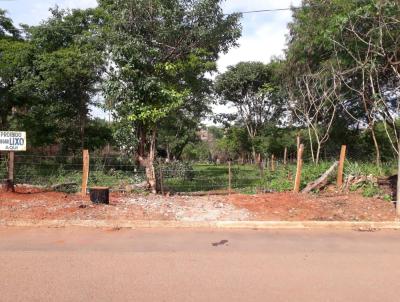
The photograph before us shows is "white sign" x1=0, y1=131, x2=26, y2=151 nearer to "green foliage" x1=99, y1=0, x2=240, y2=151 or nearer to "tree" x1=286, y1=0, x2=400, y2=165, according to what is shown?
"green foliage" x1=99, y1=0, x2=240, y2=151

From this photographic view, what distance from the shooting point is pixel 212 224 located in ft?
28.3

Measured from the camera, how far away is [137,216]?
29.8 ft

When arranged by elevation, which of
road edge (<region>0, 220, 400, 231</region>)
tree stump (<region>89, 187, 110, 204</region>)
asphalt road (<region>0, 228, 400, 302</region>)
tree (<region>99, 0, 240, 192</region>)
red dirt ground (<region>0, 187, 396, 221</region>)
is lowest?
asphalt road (<region>0, 228, 400, 302</region>)

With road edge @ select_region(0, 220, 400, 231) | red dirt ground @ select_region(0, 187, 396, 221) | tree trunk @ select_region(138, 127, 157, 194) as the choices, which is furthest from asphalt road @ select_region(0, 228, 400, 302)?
tree trunk @ select_region(138, 127, 157, 194)

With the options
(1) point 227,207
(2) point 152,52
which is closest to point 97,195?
(1) point 227,207

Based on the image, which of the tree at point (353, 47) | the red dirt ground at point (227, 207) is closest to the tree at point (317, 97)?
the tree at point (353, 47)

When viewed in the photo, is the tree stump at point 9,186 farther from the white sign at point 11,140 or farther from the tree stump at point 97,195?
the tree stump at point 97,195

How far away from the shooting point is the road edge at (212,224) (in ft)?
28.0

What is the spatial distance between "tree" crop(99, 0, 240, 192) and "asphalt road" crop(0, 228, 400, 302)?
5.61m

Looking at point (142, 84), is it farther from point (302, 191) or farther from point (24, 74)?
point (24, 74)

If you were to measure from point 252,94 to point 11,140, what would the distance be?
29.7 meters

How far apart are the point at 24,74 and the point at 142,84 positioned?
9.41 metres

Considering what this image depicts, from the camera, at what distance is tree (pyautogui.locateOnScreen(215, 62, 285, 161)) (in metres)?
36.2

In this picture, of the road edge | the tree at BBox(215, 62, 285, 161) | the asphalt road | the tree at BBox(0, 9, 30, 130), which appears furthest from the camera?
the tree at BBox(215, 62, 285, 161)
